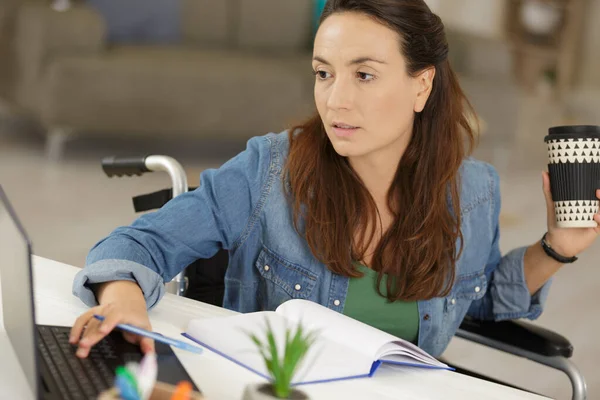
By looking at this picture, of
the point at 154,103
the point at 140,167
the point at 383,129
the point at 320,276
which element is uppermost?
the point at 383,129

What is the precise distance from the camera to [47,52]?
4539 mm

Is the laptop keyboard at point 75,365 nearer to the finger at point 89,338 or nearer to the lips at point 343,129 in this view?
the finger at point 89,338

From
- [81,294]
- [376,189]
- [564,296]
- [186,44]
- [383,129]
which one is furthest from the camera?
[186,44]

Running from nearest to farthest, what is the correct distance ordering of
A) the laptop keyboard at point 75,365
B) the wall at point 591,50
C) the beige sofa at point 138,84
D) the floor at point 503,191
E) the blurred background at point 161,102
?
1. the laptop keyboard at point 75,365
2. the floor at point 503,191
3. the blurred background at point 161,102
4. the beige sofa at point 138,84
5. the wall at point 591,50

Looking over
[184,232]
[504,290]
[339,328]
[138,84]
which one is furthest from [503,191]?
[339,328]

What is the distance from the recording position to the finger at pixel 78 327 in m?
1.00

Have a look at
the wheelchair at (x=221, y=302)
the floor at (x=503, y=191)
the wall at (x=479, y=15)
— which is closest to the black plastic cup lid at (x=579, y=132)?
the wheelchair at (x=221, y=302)

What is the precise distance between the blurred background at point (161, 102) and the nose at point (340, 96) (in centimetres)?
195

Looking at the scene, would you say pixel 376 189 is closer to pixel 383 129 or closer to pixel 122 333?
pixel 383 129

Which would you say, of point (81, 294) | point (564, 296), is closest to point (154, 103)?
point (564, 296)

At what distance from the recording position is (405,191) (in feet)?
4.91

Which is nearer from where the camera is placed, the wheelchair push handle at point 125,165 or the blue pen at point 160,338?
the blue pen at point 160,338

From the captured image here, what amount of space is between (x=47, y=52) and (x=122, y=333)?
149 inches

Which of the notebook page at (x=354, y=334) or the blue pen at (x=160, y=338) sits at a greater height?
the blue pen at (x=160, y=338)
